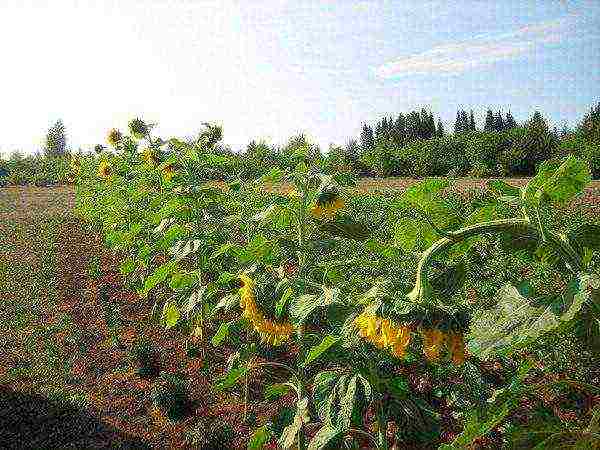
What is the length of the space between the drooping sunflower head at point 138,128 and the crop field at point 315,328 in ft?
1.17

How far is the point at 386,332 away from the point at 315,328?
6.73 ft

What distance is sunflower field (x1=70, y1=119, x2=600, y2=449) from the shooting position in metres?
0.98

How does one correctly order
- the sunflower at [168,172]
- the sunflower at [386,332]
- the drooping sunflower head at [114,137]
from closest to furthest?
the sunflower at [386,332] < the sunflower at [168,172] < the drooping sunflower head at [114,137]

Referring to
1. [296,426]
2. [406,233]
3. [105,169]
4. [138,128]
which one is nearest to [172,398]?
[296,426]

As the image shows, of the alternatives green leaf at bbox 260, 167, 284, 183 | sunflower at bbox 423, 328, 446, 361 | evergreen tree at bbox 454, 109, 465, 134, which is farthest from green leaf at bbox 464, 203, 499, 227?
evergreen tree at bbox 454, 109, 465, 134

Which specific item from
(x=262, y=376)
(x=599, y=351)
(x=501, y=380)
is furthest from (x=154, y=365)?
(x=599, y=351)

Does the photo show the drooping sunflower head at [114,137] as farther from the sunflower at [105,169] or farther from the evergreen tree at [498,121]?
the evergreen tree at [498,121]

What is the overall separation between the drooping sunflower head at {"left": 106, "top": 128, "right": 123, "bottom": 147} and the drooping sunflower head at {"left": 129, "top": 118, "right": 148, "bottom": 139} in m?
1.63

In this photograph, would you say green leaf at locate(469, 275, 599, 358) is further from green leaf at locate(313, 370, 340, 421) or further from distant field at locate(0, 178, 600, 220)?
distant field at locate(0, 178, 600, 220)

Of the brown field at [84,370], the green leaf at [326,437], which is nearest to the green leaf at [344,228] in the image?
the brown field at [84,370]

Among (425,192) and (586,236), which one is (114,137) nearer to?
(425,192)

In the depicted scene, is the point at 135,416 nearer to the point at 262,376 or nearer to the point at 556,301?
the point at 262,376

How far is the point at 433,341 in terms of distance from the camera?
127 cm

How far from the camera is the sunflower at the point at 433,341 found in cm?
125
